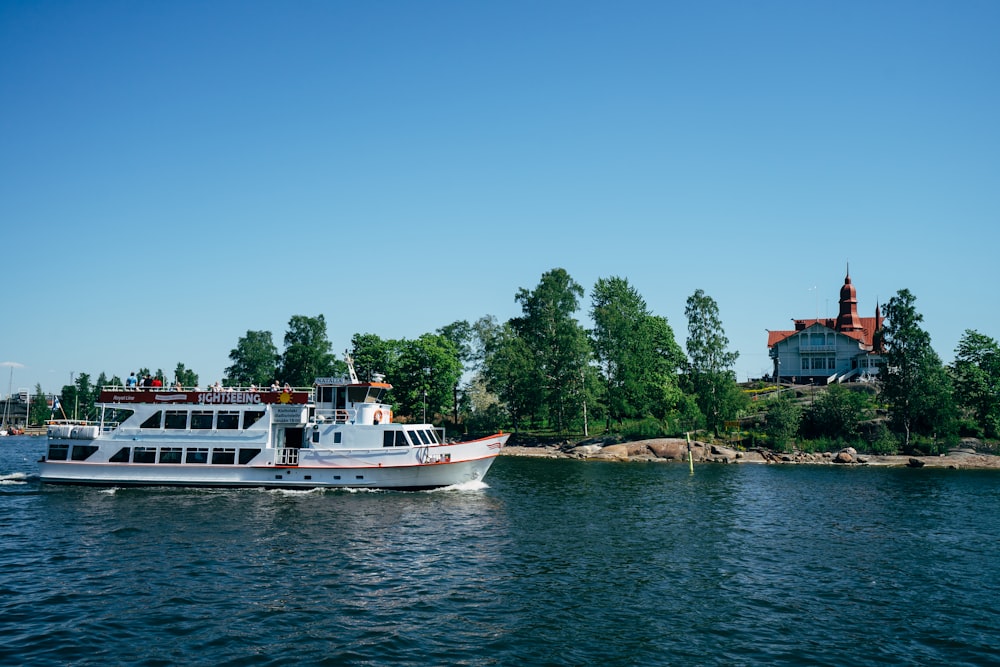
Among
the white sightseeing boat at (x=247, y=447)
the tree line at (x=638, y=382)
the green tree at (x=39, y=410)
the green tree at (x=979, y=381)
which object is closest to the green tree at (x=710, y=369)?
the tree line at (x=638, y=382)

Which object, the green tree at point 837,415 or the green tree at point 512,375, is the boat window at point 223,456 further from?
the green tree at point 837,415

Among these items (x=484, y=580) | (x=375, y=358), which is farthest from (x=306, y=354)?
(x=484, y=580)

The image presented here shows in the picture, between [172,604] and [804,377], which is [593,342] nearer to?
[804,377]

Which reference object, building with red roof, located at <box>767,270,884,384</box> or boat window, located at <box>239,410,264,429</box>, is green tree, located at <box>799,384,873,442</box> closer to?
building with red roof, located at <box>767,270,884,384</box>

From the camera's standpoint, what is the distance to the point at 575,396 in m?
93.8

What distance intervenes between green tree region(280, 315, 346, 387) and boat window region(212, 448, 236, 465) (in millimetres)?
78212

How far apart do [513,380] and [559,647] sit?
80884 mm

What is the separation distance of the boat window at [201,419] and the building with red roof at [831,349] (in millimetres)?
98473

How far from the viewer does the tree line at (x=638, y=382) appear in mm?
83188

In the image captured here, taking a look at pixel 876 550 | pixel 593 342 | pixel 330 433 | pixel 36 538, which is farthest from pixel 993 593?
pixel 593 342

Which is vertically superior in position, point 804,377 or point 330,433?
point 804,377

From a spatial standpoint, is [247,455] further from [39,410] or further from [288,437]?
[39,410]

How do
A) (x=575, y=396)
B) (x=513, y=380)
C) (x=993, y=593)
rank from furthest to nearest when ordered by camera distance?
(x=513, y=380) → (x=575, y=396) → (x=993, y=593)

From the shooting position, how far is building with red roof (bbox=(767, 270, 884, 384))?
370ft
